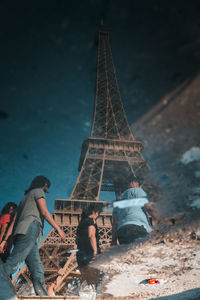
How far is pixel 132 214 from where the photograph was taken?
1.29 m

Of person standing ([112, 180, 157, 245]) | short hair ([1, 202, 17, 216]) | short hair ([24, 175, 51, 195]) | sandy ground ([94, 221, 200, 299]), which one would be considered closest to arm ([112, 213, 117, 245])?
person standing ([112, 180, 157, 245])

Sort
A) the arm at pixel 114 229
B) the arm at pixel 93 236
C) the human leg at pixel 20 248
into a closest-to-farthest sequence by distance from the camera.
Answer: the human leg at pixel 20 248 < the arm at pixel 114 229 < the arm at pixel 93 236

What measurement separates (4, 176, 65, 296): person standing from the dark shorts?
1.37 ft

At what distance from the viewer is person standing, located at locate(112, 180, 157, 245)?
50.8 inches

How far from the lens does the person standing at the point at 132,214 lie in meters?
1.29

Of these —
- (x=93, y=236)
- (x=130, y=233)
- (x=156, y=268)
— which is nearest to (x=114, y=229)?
(x=130, y=233)

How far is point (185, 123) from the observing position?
1137mm

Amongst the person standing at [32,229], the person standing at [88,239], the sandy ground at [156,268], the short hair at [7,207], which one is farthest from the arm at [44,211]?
the sandy ground at [156,268]

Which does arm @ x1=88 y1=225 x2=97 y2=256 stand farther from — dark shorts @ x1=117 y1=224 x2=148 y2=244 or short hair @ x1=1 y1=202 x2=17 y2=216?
short hair @ x1=1 y1=202 x2=17 y2=216

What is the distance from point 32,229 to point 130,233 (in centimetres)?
68

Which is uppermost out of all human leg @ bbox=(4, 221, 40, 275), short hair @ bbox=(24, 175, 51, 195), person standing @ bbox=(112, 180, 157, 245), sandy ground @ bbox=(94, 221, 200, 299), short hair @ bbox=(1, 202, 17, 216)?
short hair @ bbox=(24, 175, 51, 195)

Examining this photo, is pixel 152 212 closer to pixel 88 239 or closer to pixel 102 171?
pixel 88 239

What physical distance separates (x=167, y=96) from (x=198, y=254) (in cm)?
140

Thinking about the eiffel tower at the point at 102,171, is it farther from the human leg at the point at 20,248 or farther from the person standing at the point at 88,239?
the human leg at the point at 20,248
